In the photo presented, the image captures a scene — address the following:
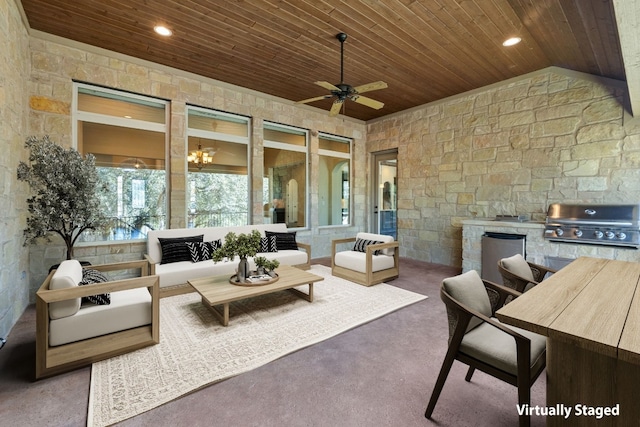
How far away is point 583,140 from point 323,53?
3.83 m

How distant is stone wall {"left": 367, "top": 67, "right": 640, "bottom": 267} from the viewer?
374 centimetres

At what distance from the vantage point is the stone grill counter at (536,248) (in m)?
3.29

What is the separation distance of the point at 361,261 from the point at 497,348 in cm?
271

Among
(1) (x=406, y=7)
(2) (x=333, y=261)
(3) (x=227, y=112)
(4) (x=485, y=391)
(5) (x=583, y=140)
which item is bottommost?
(4) (x=485, y=391)

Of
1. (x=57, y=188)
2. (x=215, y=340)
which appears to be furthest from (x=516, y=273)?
(x=57, y=188)

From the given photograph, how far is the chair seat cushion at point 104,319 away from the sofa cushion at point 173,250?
133 cm

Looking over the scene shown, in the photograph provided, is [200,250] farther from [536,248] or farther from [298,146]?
[536,248]

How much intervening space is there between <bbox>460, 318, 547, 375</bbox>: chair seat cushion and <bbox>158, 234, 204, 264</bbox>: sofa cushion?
11.8 feet

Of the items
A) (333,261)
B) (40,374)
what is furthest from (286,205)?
(40,374)

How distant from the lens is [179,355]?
223 centimetres

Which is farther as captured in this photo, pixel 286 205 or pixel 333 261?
A: pixel 286 205

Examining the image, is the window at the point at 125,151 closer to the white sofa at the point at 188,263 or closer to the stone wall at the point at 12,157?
the white sofa at the point at 188,263

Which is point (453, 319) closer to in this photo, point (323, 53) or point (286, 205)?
point (323, 53)

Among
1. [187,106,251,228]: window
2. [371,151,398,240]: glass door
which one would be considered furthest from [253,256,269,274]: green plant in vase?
[371,151,398,240]: glass door
